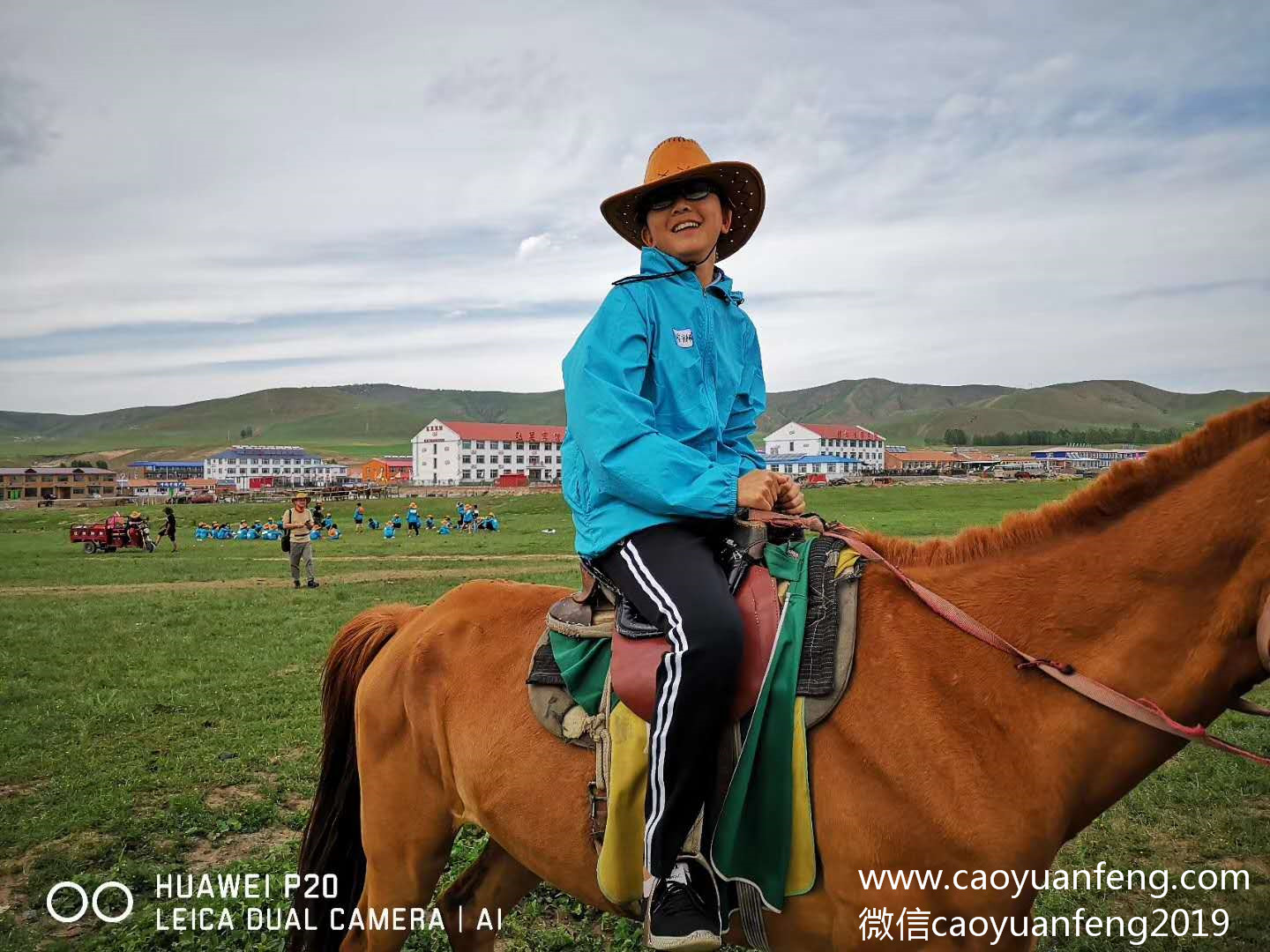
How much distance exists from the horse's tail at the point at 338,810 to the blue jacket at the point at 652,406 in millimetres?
1798

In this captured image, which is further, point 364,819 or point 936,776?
point 364,819

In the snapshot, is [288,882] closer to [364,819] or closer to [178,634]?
[364,819]

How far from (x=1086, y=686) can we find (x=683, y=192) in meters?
2.51

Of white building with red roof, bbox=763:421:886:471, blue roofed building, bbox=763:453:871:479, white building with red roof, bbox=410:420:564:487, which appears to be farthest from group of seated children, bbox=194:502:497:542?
white building with red roof, bbox=763:421:886:471

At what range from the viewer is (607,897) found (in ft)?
10.1

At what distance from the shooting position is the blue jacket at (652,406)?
285 centimetres

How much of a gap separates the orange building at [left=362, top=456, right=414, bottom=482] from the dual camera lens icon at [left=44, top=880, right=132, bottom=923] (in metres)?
138

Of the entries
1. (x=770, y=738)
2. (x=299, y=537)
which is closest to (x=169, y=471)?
(x=299, y=537)

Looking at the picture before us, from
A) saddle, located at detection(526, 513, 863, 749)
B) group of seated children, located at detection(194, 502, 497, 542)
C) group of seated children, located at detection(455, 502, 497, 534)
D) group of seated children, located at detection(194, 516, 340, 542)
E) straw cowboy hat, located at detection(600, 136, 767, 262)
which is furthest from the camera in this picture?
group of seated children, located at detection(455, 502, 497, 534)

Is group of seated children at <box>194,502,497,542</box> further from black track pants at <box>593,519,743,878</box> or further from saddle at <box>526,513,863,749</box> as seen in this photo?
black track pants at <box>593,519,743,878</box>

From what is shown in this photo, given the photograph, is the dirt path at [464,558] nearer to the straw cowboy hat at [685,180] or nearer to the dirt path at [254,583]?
the dirt path at [254,583]

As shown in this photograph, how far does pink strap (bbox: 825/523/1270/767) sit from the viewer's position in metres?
2.50

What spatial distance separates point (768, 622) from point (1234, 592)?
1.52 meters

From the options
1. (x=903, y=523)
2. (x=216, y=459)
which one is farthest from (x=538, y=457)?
(x=903, y=523)
